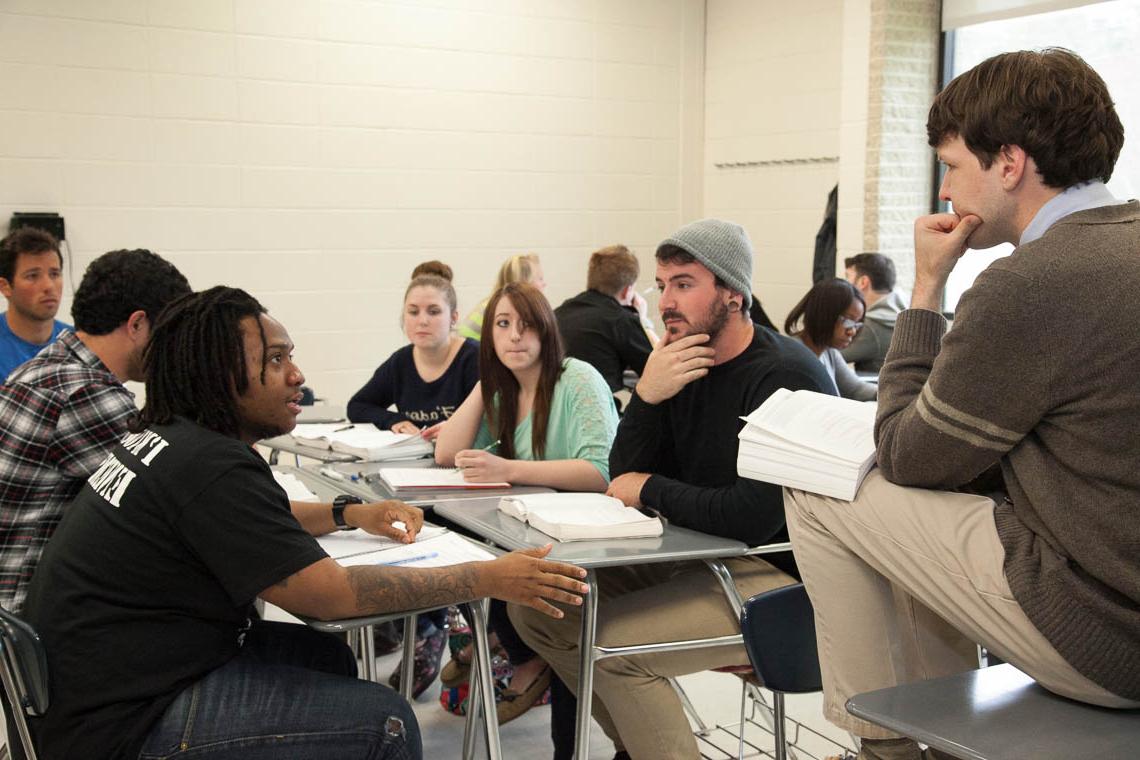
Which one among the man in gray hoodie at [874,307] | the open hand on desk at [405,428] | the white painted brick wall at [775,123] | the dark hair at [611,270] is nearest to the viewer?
the open hand on desk at [405,428]

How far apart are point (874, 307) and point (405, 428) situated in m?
2.46

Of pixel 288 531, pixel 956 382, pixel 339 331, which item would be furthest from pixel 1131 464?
pixel 339 331

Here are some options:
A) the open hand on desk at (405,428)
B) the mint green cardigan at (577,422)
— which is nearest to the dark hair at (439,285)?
the open hand on desk at (405,428)

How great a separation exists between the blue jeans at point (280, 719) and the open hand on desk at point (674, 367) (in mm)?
907

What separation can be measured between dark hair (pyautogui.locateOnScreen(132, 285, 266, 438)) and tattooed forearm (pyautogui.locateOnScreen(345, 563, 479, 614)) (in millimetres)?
357

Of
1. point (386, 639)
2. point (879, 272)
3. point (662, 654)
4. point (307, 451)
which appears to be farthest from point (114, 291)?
point (879, 272)

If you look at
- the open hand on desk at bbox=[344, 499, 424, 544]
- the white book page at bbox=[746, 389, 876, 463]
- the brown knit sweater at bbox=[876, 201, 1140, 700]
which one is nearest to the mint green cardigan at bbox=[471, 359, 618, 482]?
the open hand on desk at bbox=[344, 499, 424, 544]

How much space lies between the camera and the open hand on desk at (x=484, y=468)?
9.01ft

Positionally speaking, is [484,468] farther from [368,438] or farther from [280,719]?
[280,719]

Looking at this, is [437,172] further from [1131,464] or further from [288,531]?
[1131,464]

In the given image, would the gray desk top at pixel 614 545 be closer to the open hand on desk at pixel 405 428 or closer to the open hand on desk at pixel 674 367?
the open hand on desk at pixel 674 367

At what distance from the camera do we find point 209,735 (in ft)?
5.52

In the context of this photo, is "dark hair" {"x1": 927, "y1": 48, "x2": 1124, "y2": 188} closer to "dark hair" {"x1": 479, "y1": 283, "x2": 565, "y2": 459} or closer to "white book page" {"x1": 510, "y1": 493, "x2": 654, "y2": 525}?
"white book page" {"x1": 510, "y1": 493, "x2": 654, "y2": 525}

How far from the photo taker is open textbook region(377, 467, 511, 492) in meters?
2.70
